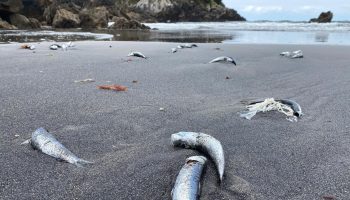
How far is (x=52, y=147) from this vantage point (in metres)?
2.92

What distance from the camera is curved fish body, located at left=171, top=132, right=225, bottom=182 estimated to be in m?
→ 2.70

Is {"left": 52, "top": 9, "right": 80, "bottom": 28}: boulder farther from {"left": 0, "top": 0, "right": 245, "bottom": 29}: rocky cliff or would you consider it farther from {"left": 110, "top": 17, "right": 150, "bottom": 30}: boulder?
{"left": 110, "top": 17, "right": 150, "bottom": 30}: boulder

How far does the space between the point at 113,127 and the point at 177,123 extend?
64cm

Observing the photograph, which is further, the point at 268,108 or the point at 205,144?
the point at 268,108

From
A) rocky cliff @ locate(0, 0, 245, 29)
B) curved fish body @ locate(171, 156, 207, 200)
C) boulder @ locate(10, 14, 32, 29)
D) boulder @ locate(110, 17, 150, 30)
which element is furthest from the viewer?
boulder @ locate(110, 17, 150, 30)

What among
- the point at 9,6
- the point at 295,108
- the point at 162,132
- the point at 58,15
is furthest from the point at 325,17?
the point at 162,132

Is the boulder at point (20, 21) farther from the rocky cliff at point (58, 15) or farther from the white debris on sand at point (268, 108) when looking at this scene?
the white debris on sand at point (268, 108)

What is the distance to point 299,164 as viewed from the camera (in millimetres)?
2869

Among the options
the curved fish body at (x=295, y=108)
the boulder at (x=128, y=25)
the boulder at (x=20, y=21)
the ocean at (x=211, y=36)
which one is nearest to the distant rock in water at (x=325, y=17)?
the ocean at (x=211, y=36)

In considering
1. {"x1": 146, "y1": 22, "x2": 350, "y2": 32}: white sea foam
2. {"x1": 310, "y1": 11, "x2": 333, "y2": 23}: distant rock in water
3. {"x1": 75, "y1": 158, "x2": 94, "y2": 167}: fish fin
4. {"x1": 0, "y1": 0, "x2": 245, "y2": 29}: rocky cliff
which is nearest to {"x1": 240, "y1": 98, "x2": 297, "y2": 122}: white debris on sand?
{"x1": 75, "y1": 158, "x2": 94, "y2": 167}: fish fin

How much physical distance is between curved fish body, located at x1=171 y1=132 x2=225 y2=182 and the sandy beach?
0.07 meters

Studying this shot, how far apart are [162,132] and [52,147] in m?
1.02

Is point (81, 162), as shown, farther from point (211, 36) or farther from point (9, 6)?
point (9, 6)

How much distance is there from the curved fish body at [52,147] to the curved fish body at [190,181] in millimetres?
775
